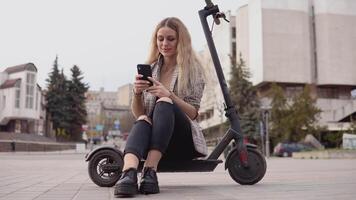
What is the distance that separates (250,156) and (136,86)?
146 centimetres

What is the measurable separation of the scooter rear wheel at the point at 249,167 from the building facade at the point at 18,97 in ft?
167

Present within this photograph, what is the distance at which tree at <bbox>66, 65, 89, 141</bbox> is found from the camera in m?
62.4

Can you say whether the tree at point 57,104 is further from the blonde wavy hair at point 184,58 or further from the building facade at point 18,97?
the blonde wavy hair at point 184,58

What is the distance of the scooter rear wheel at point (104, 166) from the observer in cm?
427

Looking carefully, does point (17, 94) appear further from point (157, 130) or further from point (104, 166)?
point (157, 130)

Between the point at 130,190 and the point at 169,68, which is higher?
the point at 169,68

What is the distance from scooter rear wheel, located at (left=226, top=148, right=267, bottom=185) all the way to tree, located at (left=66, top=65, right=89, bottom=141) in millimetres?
59411

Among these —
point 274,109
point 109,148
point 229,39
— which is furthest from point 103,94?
point 109,148

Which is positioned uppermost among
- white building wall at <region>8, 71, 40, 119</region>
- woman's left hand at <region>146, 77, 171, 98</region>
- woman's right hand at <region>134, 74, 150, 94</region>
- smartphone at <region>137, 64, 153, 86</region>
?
white building wall at <region>8, 71, 40, 119</region>

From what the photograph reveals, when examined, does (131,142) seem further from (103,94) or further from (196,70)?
(103,94)

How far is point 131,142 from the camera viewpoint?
3.54 metres

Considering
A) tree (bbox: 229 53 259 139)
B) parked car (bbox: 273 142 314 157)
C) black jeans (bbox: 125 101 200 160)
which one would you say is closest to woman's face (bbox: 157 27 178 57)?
black jeans (bbox: 125 101 200 160)

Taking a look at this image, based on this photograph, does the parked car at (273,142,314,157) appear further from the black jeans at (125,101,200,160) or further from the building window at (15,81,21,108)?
the building window at (15,81,21,108)

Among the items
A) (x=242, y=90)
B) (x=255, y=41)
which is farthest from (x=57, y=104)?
(x=242, y=90)
